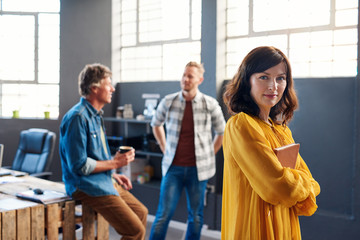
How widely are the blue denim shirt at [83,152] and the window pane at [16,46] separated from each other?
3.51 metres

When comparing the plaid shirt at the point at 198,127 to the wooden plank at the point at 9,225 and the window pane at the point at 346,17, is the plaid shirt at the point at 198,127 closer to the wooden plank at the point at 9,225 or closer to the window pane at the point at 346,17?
the wooden plank at the point at 9,225

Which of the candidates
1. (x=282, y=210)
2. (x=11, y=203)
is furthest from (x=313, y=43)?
(x=11, y=203)

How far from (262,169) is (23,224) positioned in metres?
1.70

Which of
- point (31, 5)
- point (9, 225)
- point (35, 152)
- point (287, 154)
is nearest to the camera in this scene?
point (287, 154)

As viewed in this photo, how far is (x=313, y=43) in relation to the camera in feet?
13.0

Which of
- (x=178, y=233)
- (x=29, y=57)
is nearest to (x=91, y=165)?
(x=178, y=233)

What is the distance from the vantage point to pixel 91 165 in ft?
8.43

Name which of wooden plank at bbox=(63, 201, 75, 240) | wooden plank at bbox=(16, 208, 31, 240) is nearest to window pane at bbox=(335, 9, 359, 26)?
wooden plank at bbox=(63, 201, 75, 240)

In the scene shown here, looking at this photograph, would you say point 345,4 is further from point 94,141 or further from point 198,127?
point 94,141

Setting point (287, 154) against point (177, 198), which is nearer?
point (287, 154)

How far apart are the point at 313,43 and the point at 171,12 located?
206 centimetres

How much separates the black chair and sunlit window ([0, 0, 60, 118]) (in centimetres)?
155

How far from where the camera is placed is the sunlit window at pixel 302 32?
148 inches

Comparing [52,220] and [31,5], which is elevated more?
[31,5]
